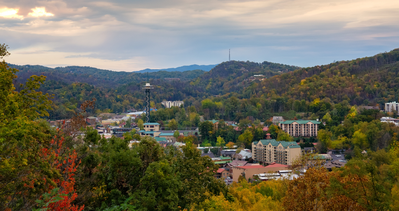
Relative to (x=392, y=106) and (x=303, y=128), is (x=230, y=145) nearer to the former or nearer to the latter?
(x=303, y=128)

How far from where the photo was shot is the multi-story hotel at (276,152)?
34.9 m

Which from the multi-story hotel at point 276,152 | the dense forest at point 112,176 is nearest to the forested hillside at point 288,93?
the multi-story hotel at point 276,152

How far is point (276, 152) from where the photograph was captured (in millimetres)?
35938

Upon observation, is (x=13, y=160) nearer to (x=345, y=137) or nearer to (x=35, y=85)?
(x=35, y=85)

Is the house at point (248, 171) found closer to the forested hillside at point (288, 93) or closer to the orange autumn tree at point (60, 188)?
the orange autumn tree at point (60, 188)

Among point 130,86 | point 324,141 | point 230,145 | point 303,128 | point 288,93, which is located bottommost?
point 230,145

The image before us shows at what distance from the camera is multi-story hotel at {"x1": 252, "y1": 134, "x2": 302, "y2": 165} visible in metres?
34.9

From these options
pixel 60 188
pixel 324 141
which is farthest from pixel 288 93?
pixel 60 188

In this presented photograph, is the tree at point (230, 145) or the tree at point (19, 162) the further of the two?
the tree at point (230, 145)

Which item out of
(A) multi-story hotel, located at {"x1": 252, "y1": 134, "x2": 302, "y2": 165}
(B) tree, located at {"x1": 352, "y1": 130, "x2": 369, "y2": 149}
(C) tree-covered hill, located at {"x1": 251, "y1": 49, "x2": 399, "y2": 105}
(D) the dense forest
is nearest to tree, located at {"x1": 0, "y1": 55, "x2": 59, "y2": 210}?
(D) the dense forest

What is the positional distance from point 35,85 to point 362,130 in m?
35.6

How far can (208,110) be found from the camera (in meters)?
65.0

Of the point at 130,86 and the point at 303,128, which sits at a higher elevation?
the point at 130,86

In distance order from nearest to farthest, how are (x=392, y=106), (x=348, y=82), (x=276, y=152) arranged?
(x=276, y=152), (x=392, y=106), (x=348, y=82)
